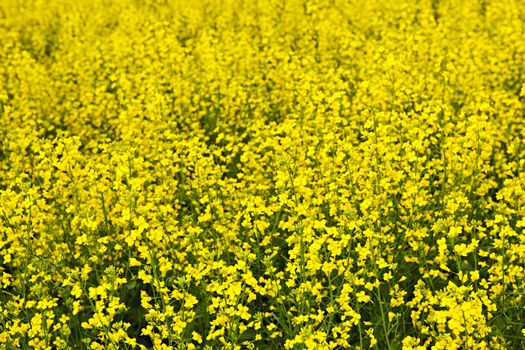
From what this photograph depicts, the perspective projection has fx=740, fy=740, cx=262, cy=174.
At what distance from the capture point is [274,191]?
6.09 m

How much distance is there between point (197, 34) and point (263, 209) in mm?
6447

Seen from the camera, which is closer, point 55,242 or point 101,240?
point 101,240

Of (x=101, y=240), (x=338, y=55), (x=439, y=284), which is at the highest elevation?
(x=338, y=55)

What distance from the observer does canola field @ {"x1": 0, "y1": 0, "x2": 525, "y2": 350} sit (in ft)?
13.5

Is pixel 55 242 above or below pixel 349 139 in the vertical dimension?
below

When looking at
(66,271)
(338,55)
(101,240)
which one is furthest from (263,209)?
(338,55)

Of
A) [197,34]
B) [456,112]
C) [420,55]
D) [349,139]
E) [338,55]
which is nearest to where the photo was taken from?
[349,139]

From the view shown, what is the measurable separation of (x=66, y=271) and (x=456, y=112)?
13.6 ft

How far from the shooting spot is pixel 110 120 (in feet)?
24.0

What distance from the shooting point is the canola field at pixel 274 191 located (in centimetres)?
412

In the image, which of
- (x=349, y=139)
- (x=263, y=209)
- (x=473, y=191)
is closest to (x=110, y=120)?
(x=349, y=139)

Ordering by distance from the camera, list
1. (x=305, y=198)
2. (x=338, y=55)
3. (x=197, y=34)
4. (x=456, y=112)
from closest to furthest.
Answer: (x=305, y=198)
(x=456, y=112)
(x=338, y=55)
(x=197, y=34)

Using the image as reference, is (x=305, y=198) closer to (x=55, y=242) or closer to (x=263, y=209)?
(x=263, y=209)

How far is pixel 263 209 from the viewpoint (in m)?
4.67
